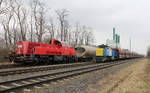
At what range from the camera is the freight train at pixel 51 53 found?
53.3 feet

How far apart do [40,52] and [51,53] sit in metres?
1.90

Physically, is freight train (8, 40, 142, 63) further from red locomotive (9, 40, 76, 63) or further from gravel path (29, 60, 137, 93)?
gravel path (29, 60, 137, 93)

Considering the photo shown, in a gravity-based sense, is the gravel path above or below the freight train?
below

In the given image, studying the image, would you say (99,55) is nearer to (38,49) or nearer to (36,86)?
(38,49)

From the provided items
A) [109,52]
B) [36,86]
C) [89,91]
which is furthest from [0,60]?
[109,52]

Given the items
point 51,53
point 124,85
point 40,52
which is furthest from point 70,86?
point 51,53

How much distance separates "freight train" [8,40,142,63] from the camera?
640 inches

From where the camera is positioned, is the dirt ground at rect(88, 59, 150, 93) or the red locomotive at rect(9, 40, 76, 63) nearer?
the dirt ground at rect(88, 59, 150, 93)

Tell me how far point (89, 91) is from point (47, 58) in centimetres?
1275

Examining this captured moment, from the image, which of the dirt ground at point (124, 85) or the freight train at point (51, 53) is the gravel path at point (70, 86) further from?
the freight train at point (51, 53)

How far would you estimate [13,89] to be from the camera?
19.5 feet

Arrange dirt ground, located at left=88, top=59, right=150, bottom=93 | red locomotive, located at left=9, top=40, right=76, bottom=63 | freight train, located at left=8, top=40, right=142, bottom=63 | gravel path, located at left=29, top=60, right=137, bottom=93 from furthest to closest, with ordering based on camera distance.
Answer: freight train, located at left=8, top=40, right=142, bottom=63 → red locomotive, located at left=9, top=40, right=76, bottom=63 → dirt ground, located at left=88, top=59, right=150, bottom=93 → gravel path, located at left=29, top=60, right=137, bottom=93

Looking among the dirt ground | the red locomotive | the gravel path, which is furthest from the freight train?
the dirt ground

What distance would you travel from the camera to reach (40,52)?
1753 centimetres
